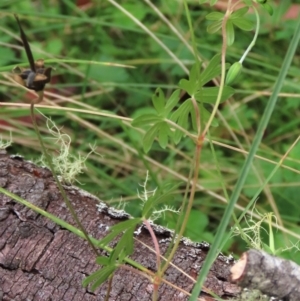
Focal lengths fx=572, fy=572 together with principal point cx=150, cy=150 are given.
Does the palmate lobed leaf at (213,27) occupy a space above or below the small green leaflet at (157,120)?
above

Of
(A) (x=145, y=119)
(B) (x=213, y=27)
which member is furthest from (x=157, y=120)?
(B) (x=213, y=27)

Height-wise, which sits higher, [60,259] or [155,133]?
[155,133]

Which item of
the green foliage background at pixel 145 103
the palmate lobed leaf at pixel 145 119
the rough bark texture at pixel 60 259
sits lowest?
the green foliage background at pixel 145 103

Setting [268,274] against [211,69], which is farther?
[211,69]

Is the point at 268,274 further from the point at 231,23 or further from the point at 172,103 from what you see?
the point at 231,23

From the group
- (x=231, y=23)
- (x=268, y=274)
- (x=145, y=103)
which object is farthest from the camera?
(x=145, y=103)

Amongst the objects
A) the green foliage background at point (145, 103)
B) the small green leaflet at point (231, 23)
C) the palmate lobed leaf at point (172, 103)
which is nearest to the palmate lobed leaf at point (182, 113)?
the palmate lobed leaf at point (172, 103)

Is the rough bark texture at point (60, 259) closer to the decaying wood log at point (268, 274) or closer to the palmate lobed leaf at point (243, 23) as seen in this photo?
the decaying wood log at point (268, 274)
